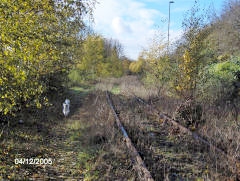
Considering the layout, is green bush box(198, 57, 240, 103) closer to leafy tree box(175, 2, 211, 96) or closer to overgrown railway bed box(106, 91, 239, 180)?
leafy tree box(175, 2, 211, 96)

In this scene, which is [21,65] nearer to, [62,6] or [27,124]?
[62,6]

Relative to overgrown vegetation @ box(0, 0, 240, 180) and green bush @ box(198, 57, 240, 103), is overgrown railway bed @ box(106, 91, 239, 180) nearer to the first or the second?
overgrown vegetation @ box(0, 0, 240, 180)

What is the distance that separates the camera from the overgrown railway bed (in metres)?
4.96

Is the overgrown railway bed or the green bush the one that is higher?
the green bush

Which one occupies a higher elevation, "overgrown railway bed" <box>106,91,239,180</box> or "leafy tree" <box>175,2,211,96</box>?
"leafy tree" <box>175,2,211,96</box>

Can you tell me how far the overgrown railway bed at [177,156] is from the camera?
16.3 ft

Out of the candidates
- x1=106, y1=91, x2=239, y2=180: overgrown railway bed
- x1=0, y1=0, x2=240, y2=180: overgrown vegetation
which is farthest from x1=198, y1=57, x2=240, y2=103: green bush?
x1=106, y1=91, x2=239, y2=180: overgrown railway bed

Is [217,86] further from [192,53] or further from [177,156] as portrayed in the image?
[177,156]

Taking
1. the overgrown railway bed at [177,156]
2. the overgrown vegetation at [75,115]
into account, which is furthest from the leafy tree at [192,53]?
the overgrown railway bed at [177,156]

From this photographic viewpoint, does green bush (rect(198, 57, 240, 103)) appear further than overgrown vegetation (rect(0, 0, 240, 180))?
Yes

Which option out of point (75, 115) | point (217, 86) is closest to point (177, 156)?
point (75, 115)

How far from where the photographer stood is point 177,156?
623 centimetres

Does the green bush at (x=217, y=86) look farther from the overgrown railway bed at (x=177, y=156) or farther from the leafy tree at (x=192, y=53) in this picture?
the overgrown railway bed at (x=177, y=156)

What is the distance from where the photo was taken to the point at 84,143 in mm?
Answer: 7043
